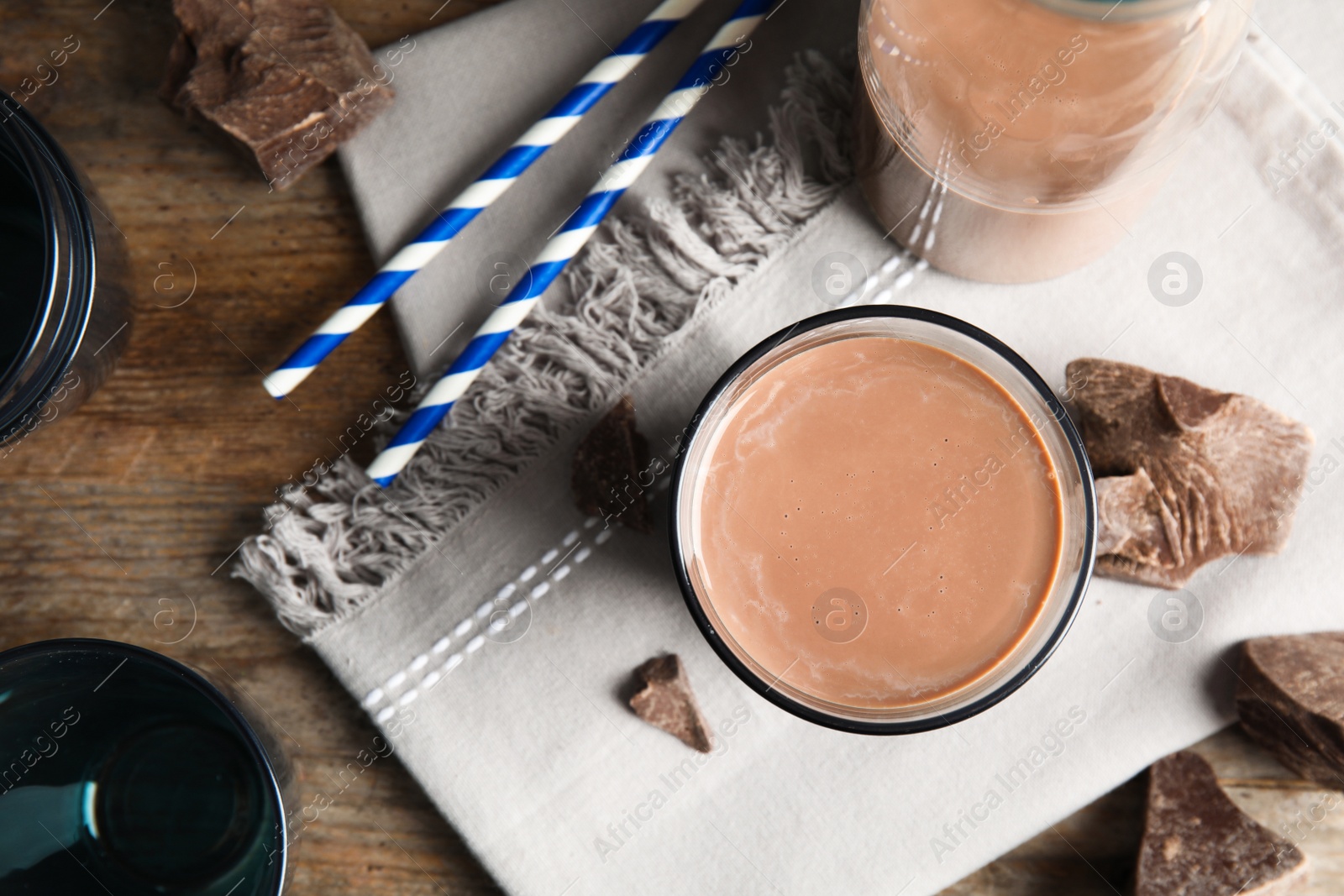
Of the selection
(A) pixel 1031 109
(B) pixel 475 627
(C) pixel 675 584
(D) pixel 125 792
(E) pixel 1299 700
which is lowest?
(D) pixel 125 792

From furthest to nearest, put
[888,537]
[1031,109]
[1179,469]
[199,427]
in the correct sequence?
1. [199,427]
2. [1179,469]
3. [888,537]
4. [1031,109]

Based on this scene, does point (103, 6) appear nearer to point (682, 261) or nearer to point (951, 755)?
point (682, 261)

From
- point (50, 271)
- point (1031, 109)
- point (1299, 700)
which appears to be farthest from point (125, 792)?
point (1299, 700)

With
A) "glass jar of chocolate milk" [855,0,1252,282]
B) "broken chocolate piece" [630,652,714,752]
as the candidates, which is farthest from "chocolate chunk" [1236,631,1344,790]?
"broken chocolate piece" [630,652,714,752]

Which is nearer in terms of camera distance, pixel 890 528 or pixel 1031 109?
pixel 1031 109

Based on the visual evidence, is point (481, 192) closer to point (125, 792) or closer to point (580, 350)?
point (580, 350)

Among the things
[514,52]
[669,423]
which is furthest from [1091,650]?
[514,52]

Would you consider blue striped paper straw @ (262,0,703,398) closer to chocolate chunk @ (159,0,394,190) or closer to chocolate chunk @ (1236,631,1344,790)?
chocolate chunk @ (159,0,394,190)

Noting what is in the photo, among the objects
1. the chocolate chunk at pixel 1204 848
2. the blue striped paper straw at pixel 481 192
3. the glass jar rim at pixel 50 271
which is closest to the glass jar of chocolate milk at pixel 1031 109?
the blue striped paper straw at pixel 481 192
